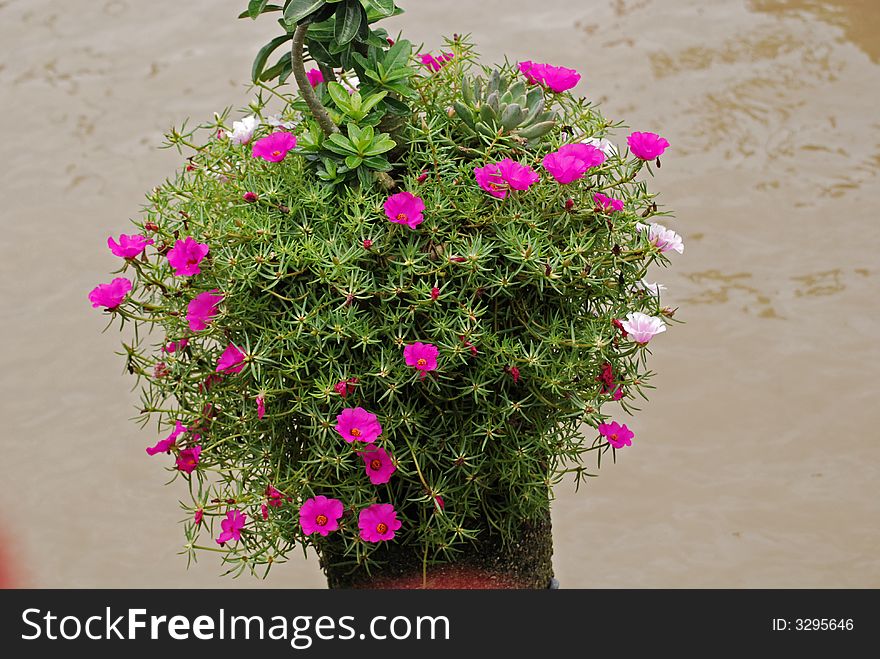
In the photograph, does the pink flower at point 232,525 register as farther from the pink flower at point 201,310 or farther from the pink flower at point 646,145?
the pink flower at point 646,145

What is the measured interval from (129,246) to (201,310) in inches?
4.7

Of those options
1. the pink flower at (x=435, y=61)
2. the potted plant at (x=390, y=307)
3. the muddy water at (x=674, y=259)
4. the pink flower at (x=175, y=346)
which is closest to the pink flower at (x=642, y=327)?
the potted plant at (x=390, y=307)

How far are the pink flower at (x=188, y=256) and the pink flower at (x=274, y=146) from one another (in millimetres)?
151

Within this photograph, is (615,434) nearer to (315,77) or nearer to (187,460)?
(187,460)

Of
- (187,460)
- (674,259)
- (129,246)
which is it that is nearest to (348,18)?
(129,246)

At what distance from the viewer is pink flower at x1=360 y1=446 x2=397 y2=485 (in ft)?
4.50

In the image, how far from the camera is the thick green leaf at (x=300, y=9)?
134 centimetres

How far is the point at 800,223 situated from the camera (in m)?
3.43

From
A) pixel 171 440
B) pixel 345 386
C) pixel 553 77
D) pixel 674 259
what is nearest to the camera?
pixel 345 386

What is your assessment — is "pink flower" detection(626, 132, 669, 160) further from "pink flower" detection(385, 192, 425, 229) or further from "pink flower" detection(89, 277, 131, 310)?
"pink flower" detection(89, 277, 131, 310)

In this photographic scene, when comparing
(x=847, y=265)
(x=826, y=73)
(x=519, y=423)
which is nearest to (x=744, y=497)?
(x=847, y=265)

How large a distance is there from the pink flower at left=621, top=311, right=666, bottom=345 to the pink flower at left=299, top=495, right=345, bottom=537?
0.42 m

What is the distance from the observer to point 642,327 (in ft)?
4.59

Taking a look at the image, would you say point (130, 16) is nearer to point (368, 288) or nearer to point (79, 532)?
point (79, 532)
